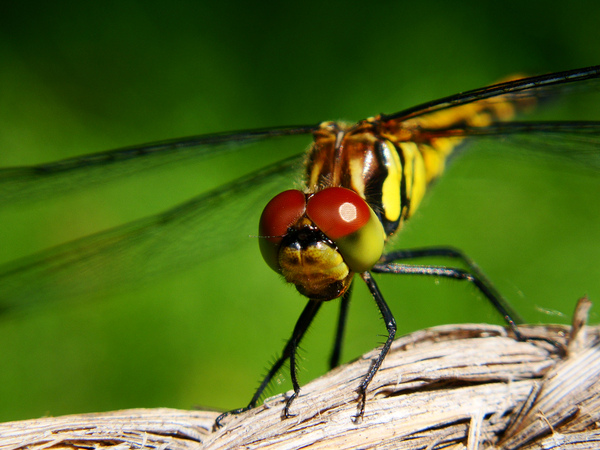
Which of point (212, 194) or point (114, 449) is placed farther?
point (212, 194)

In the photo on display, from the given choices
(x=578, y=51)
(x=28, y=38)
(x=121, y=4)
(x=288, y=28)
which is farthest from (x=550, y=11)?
(x=28, y=38)

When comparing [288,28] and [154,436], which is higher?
[288,28]

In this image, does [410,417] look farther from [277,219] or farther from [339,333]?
[339,333]

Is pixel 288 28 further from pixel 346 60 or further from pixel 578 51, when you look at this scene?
pixel 578 51

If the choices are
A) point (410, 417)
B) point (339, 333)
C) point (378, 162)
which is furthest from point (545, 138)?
point (410, 417)

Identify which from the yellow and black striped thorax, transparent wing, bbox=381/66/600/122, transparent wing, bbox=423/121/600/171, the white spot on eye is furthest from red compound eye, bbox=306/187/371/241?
transparent wing, bbox=423/121/600/171

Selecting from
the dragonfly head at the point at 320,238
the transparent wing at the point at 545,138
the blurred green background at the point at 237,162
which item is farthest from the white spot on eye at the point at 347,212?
the blurred green background at the point at 237,162

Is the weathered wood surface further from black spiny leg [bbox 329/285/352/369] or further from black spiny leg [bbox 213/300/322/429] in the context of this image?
black spiny leg [bbox 329/285/352/369]

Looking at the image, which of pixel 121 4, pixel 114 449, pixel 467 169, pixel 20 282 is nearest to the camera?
pixel 114 449
